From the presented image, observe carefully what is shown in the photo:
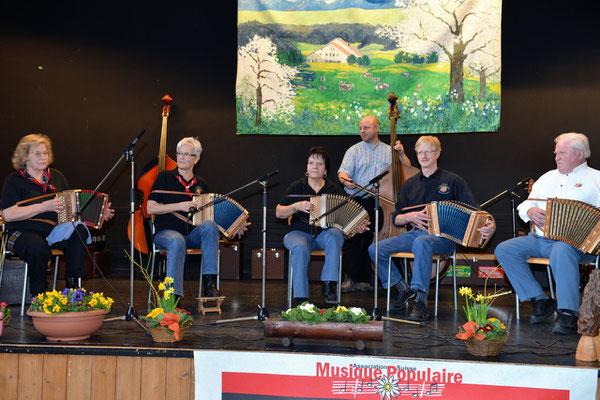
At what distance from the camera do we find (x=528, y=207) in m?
4.34

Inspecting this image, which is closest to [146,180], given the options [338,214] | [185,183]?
[185,183]

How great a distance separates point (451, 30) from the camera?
20.7 feet

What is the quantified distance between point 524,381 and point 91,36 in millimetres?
6238

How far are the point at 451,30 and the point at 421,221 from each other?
2744 millimetres

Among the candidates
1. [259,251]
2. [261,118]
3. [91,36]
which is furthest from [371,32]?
[91,36]

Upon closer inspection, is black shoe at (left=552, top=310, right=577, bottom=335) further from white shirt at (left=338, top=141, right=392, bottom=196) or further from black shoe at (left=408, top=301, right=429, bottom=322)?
white shirt at (left=338, top=141, right=392, bottom=196)

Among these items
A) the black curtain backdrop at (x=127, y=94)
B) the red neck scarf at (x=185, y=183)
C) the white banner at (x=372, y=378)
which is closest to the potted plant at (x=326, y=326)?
the white banner at (x=372, y=378)

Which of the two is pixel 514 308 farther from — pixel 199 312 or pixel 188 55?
pixel 188 55

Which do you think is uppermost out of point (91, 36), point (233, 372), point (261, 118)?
point (91, 36)

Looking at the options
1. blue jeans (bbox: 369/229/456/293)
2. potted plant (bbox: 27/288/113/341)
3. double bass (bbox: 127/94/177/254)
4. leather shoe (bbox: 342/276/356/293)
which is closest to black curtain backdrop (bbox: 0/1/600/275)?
double bass (bbox: 127/94/177/254)

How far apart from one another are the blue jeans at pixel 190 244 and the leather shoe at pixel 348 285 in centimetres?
157

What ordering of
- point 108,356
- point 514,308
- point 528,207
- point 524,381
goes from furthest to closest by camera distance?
point 514,308 → point 528,207 → point 108,356 → point 524,381

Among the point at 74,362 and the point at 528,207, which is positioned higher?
the point at 528,207

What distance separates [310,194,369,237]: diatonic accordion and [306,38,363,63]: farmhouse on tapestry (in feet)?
8.40
